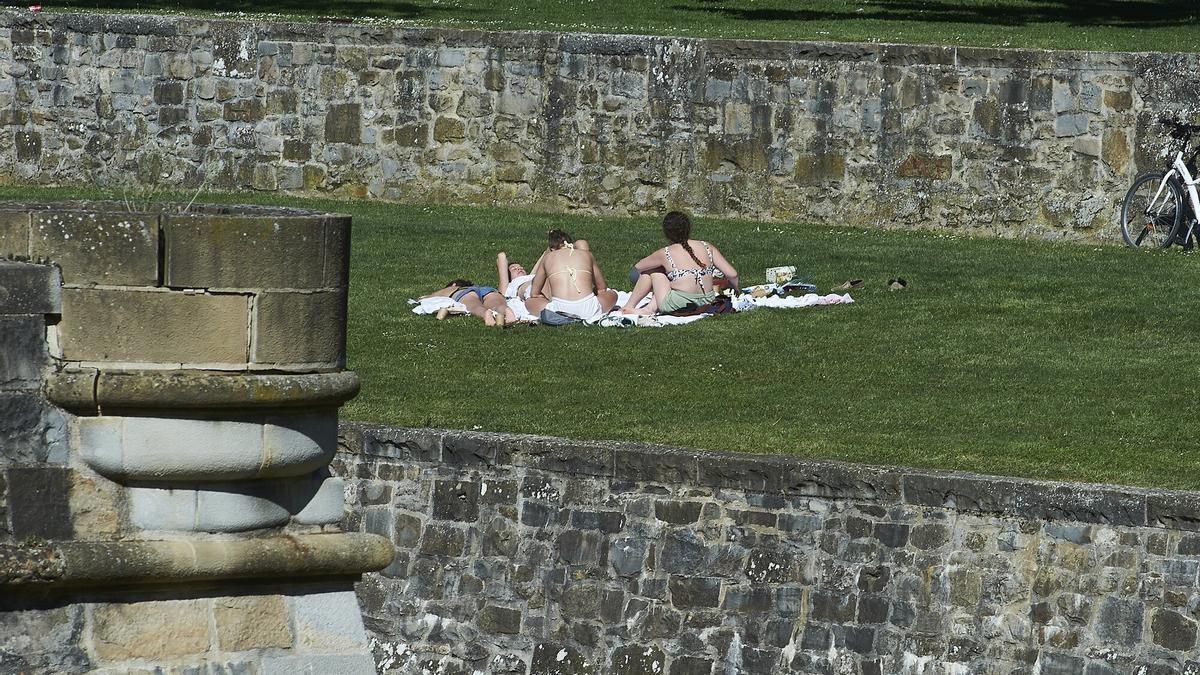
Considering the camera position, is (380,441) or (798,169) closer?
(380,441)

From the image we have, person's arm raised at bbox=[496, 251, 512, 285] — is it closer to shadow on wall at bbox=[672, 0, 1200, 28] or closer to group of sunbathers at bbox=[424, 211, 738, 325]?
group of sunbathers at bbox=[424, 211, 738, 325]

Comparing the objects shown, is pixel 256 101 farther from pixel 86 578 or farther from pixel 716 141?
pixel 86 578

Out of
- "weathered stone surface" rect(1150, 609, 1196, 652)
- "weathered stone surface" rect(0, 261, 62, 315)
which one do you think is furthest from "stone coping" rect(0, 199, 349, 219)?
"weathered stone surface" rect(1150, 609, 1196, 652)

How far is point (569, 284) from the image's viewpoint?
16047mm

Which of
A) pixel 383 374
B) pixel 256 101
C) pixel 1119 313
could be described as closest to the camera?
pixel 383 374

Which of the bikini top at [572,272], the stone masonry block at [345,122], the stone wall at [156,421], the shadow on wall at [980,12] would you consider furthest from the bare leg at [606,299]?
the shadow on wall at [980,12]

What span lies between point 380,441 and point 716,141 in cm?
826

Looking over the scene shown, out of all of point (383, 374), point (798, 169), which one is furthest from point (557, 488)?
point (798, 169)

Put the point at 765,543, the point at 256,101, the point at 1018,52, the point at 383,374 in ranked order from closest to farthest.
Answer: the point at 765,543
the point at 383,374
the point at 1018,52
the point at 256,101

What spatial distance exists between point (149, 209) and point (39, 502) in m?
0.88

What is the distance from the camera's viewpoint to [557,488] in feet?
39.8

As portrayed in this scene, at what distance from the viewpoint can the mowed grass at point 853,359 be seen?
12.6m

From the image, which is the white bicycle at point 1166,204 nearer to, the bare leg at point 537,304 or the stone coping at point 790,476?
the bare leg at point 537,304

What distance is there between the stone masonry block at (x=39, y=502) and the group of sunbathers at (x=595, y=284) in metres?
9.85
